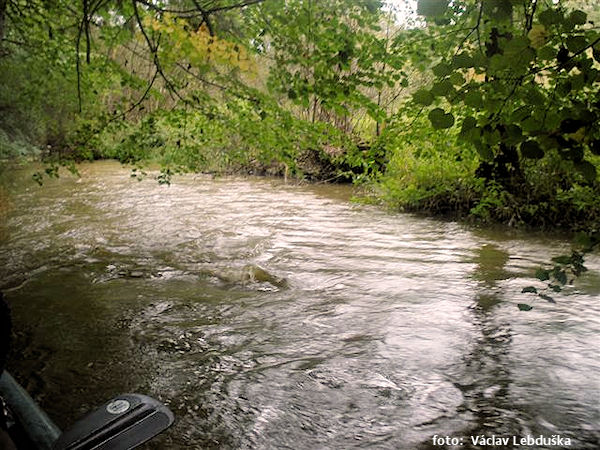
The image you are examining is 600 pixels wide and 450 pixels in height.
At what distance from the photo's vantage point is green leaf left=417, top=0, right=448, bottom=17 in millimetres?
1753

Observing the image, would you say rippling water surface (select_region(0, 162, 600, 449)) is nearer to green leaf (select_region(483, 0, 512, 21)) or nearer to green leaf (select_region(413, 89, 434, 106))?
green leaf (select_region(413, 89, 434, 106))

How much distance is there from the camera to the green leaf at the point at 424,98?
1566 millimetres

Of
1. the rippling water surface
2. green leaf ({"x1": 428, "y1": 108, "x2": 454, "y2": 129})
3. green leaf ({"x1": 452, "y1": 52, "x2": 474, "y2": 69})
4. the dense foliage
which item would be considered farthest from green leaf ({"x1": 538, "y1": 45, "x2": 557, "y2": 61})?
the rippling water surface

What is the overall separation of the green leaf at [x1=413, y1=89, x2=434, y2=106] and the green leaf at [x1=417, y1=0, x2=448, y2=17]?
0.33 m

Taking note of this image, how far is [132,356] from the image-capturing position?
420 cm

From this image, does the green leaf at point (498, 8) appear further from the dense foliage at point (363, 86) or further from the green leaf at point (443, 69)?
the green leaf at point (443, 69)

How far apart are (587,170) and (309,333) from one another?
3421 mm

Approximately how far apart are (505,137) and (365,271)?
5.08 m

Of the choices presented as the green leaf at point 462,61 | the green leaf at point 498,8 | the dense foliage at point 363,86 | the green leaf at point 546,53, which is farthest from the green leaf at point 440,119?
the green leaf at point 498,8

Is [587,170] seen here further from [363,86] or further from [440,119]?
[363,86]

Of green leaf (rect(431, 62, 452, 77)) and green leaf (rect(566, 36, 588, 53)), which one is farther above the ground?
green leaf (rect(566, 36, 588, 53))

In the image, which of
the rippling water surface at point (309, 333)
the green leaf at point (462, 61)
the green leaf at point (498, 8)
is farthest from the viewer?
the rippling water surface at point (309, 333)

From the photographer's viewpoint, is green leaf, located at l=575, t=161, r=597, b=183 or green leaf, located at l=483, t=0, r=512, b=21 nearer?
green leaf, located at l=575, t=161, r=597, b=183

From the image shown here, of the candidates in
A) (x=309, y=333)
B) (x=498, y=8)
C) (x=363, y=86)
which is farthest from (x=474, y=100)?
(x=363, y=86)
